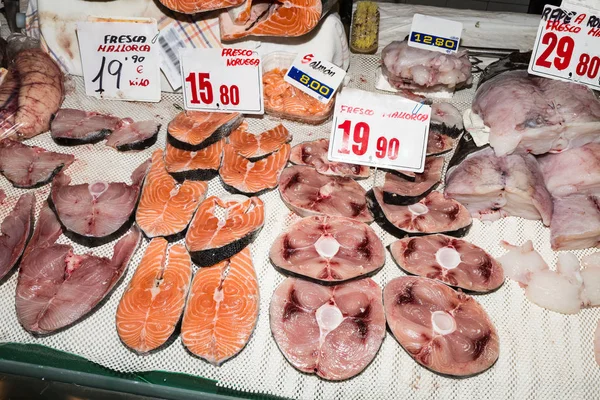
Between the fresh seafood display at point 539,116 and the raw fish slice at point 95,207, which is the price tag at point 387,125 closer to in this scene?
the fresh seafood display at point 539,116

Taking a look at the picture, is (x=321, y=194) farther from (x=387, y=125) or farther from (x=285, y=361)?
(x=285, y=361)

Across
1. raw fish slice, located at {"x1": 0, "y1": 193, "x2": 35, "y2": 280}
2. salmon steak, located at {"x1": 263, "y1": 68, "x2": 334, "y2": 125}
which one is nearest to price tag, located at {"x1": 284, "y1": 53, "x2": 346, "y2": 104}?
salmon steak, located at {"x1": 263, "y1": 68, "x2": 334, "y2": 125}

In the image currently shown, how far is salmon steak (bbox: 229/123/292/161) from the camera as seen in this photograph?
2.72 meters

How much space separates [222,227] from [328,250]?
0.54 meters

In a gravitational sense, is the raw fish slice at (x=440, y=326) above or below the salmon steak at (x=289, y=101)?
below

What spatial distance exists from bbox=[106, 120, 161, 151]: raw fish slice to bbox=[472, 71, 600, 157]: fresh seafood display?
191cm

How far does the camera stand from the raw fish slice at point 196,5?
2592 mm


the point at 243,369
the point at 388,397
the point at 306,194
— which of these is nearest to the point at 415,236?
the point at 306,194

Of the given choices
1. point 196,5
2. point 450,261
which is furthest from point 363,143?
point 196,5

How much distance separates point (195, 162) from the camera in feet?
8.87

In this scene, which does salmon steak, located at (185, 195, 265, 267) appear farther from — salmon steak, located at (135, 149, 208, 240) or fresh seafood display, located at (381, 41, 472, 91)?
fresh seafood display, located at (381, 41, 472, 91)

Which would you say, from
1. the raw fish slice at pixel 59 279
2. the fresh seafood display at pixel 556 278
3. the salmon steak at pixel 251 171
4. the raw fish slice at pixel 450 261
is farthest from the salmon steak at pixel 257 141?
the fresh seafood display at pixel 556 278

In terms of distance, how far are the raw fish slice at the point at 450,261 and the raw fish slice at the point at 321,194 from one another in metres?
0.27

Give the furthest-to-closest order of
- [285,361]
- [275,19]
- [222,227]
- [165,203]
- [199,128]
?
[199,128] < [275,19] < [165,203] < [222,227] < [285,361]
